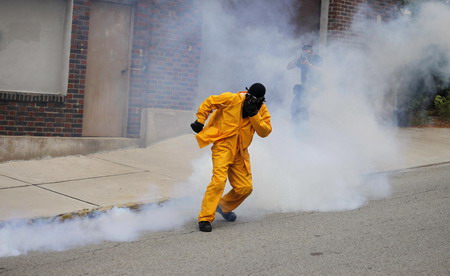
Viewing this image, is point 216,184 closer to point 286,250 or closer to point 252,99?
point 252,99

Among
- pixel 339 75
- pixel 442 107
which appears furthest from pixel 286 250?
pixel 442 107

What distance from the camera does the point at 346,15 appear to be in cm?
1255

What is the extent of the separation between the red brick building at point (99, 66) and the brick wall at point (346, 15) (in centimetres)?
69

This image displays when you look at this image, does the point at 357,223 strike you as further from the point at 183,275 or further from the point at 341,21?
the point at 341,21

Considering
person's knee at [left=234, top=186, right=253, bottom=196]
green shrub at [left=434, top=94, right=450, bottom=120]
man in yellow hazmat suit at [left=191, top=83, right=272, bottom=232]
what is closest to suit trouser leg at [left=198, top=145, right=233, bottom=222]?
man in yellow hazmat suit at [left=191, top=83, right=272, bottom=232]

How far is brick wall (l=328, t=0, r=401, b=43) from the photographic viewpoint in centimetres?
1191

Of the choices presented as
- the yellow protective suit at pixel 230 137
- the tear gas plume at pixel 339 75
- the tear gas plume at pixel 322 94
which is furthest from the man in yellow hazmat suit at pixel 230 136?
the tear gas plume at pixel 339 75

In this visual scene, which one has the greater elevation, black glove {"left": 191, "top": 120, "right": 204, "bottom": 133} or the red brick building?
the red brick building

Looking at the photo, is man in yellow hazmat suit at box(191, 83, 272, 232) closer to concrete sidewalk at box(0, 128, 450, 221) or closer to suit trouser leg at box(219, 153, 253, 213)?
suit trouser leg at box(219, 153, 253, 213)

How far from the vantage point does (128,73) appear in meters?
10.2

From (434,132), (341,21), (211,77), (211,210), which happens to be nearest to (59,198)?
(211,210)

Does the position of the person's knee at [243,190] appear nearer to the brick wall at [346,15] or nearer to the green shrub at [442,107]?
the brick wall at [346,15]

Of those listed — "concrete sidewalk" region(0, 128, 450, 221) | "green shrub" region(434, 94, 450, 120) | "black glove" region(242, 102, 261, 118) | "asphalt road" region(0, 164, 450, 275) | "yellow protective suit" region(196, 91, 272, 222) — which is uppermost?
"green shrub" region(434, 94, 450, 120)

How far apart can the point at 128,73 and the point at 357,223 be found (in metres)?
5.22
